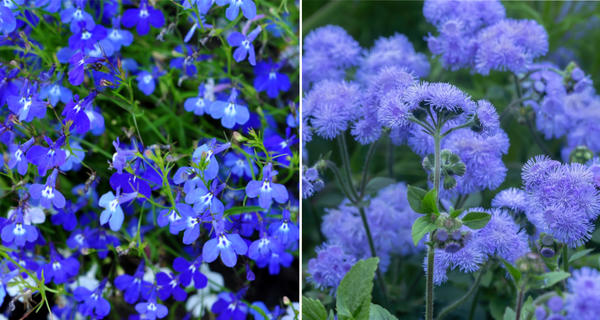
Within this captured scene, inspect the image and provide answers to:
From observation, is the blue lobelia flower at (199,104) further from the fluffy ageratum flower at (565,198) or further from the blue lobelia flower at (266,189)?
the fluffy ageratum flower at (565,198)

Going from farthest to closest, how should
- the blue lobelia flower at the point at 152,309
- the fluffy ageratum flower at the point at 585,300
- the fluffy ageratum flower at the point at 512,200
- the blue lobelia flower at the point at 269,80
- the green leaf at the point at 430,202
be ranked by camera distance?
the blue lobelia flower at the point at 269,80 < the blue lobelia flower at the point at 152,309 < the fluffy ageratum flower at the point at 512,200 < the green leaf at the point at 430,202 < the fluffy ageratum flower at the point at 585,300

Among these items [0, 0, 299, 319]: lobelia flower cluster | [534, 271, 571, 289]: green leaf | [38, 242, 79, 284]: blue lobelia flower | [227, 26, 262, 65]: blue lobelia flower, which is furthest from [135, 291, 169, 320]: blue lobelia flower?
[534, 271, 571, 289]: green leaf

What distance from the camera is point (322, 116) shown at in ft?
2.61

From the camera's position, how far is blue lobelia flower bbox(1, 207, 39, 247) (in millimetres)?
812

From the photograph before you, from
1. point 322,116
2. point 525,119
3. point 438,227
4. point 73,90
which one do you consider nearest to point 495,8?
point 525,119

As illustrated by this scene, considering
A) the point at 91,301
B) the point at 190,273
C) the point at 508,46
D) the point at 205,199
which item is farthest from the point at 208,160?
the point at 508,46

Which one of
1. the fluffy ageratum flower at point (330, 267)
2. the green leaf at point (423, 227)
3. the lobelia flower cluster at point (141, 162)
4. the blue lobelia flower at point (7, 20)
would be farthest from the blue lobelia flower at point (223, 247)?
the blue lobelia flower at point (7, 20)

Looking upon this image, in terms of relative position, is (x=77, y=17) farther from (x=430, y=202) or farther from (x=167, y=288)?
(x=430, y=202)

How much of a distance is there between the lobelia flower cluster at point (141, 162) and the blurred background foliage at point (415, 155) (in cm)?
9

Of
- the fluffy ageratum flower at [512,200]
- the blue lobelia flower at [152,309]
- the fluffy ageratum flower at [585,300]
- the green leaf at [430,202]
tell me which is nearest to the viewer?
the fluffy ageratum flower at [585,300]

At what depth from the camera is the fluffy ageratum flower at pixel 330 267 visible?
0.80 m

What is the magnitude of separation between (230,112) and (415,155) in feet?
0.85

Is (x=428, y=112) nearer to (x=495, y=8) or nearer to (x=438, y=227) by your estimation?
(x=438, y=227)

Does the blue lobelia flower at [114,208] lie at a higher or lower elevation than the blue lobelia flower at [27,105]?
lower
